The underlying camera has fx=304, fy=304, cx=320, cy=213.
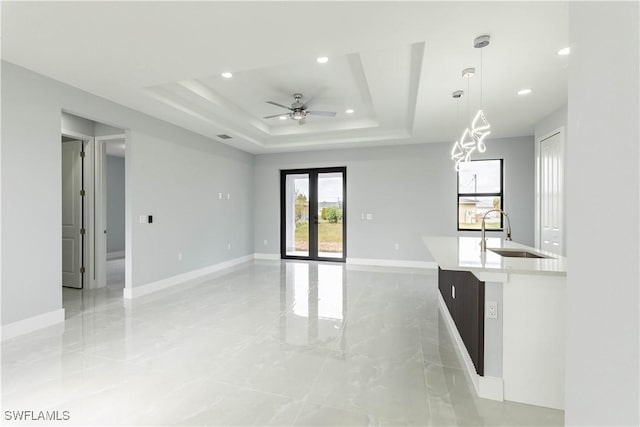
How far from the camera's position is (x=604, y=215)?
0.43 metres

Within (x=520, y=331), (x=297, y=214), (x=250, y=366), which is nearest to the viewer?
(x=520, y=331)

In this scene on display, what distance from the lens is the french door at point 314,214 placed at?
23.7ft

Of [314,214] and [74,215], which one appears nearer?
[74,215]

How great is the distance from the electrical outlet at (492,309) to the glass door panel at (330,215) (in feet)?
16.9

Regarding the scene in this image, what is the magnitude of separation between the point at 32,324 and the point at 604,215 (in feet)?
14.8

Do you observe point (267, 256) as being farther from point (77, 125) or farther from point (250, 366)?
point (250, 366)

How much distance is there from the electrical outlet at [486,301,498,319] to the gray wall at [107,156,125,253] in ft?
28.1

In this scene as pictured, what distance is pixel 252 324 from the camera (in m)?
3.34

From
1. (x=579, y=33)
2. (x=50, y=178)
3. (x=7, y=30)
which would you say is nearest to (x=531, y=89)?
(x=579, y=33)

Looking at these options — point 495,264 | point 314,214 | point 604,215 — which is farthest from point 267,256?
point 604,215

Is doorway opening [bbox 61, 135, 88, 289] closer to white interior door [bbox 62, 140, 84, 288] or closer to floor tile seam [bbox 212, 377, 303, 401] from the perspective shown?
white interior door [bbox 62, 140, 84, 288]

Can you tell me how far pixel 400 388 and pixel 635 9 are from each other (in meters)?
2.35

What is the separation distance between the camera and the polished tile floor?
191 centimetres

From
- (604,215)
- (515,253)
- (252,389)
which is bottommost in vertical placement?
(252,389)
